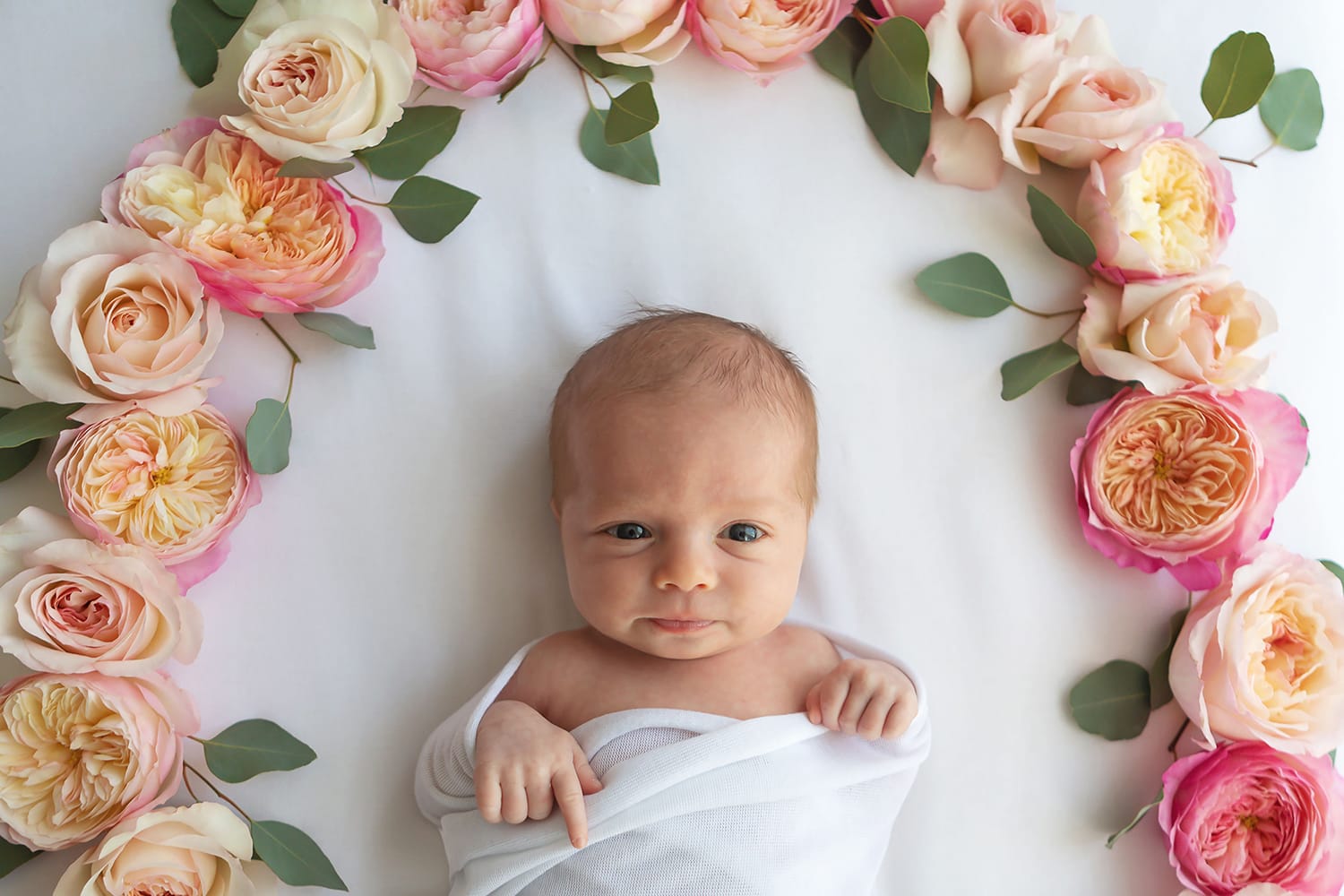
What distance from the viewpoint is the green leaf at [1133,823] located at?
4.31ft

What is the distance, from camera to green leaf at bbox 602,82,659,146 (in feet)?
4.54

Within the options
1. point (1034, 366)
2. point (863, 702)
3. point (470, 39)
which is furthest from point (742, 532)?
point (470, 39)

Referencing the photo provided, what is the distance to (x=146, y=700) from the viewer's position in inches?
48.0

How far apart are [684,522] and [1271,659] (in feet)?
2.46

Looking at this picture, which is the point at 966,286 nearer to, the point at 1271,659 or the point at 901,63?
the point at 901,63

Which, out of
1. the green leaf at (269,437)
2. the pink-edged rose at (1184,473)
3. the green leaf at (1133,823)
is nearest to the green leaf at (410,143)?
the green leaf at (269,437)

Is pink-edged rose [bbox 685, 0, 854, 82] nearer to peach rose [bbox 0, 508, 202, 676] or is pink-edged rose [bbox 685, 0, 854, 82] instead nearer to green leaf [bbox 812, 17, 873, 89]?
green leaf [bbox 812, 17, 873, 89]

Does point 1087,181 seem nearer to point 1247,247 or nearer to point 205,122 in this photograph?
point 1247,247

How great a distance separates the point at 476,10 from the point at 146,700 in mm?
919

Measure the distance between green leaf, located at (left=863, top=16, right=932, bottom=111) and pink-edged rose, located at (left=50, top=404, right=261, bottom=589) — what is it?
Answer: 0.94m

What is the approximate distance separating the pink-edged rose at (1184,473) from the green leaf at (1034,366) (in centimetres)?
8

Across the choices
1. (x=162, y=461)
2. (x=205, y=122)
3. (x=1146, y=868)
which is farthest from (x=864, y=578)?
(x=205, y=122)

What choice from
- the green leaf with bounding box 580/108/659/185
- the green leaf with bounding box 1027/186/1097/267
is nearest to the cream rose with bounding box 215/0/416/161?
the green leaf with bounding box 580/108/659/185

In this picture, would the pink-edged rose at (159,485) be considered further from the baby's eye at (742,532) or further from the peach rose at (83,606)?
the baby's eye at (742,532)
